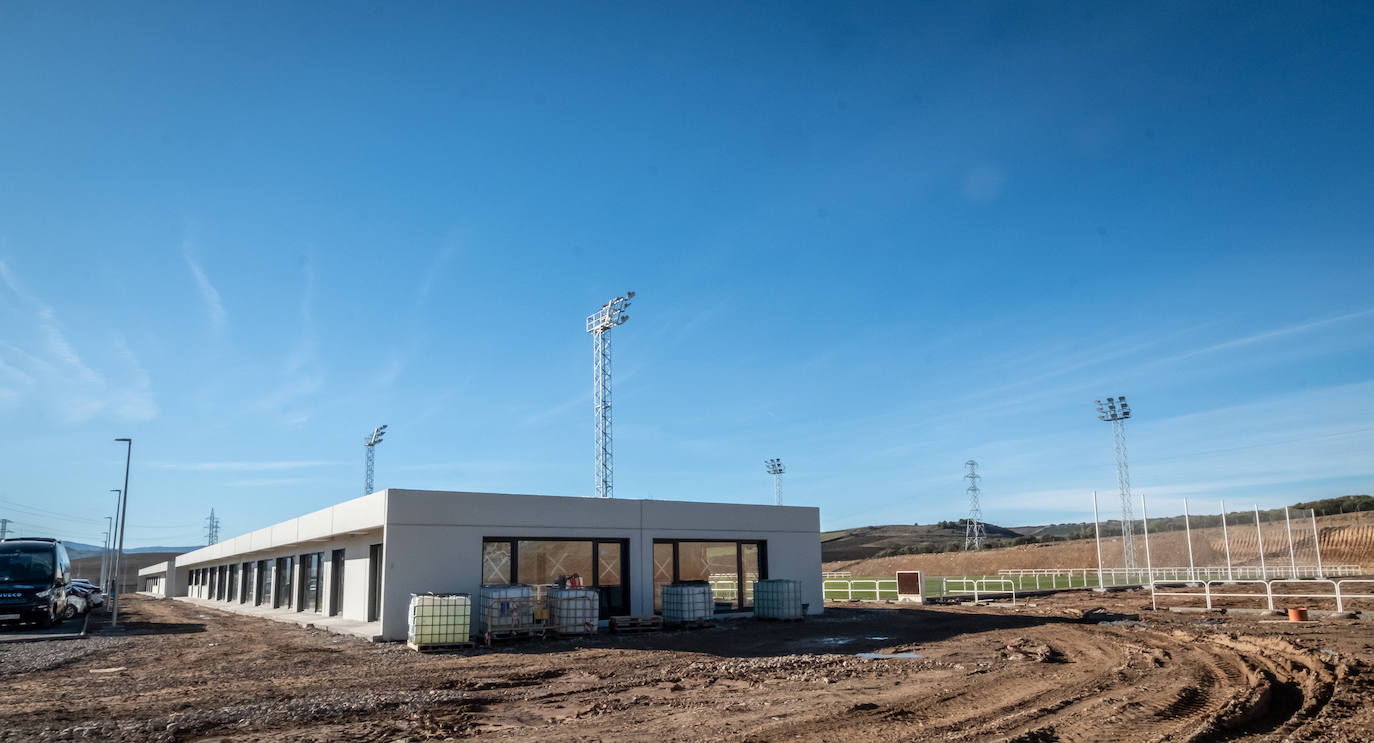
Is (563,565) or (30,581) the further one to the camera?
(30,581)

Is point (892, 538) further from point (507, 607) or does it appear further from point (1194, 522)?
point (507, 607)

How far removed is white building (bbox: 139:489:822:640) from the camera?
2092cm

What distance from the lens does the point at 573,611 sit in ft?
67.9

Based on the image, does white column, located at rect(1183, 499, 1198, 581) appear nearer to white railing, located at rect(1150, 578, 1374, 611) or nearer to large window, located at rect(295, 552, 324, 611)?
white railing, located at rect(1150, 578, 1374, 611)

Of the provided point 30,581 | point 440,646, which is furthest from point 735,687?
point 30,581

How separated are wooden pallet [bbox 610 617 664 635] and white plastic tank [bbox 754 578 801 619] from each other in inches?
162

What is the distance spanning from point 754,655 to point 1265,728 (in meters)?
8.96

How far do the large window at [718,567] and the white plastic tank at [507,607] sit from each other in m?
5.06

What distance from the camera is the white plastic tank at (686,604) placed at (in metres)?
23.1

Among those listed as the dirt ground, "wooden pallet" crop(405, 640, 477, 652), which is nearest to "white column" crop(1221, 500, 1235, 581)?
the dirt ground

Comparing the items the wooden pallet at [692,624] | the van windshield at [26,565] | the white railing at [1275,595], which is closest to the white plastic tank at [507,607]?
the wooden pallet at [692,624]

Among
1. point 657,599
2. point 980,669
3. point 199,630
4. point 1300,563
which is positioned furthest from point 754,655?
point 1300,563

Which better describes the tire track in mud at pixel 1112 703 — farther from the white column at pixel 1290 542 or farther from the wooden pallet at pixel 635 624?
the white column at pixel 1290 542

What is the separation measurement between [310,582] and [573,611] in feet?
47.2
